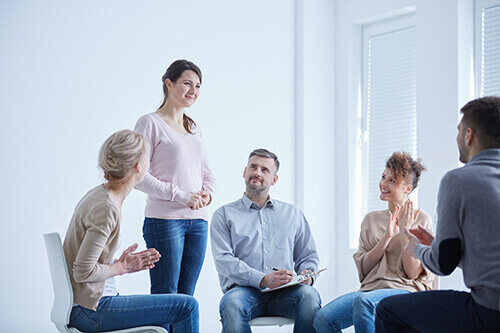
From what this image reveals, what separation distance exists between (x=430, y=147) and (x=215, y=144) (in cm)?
164

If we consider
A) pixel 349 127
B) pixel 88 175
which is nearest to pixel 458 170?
pixel 88 175

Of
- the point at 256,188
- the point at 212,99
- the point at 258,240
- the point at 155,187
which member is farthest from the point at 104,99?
the point at 258,240

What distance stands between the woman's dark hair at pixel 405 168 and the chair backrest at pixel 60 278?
1.65 metres

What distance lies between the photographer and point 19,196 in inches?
129

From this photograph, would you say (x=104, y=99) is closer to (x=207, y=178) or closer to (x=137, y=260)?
(x=207, y=178)

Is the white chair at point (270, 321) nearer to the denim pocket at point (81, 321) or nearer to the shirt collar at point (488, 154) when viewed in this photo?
the denim pocket at point (81, 321)

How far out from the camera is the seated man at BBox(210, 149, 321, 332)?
270 centimetres

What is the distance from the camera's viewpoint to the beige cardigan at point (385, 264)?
2672mm

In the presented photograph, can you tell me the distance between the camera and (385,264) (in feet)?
8.95

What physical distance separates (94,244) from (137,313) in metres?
0.32

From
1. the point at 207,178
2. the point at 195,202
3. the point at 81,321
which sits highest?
the point at 207,178

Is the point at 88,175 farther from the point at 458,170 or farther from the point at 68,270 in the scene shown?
the point at 458,170

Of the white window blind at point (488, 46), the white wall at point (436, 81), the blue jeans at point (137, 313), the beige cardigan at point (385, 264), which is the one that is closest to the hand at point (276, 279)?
the beige cardigan at point (385, 264)

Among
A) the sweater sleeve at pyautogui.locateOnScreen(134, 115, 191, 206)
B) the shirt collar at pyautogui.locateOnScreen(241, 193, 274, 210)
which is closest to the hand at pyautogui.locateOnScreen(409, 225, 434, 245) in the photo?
the shirt collar at pyautogui.locateOnScreen(241, 193, 274, 210)
